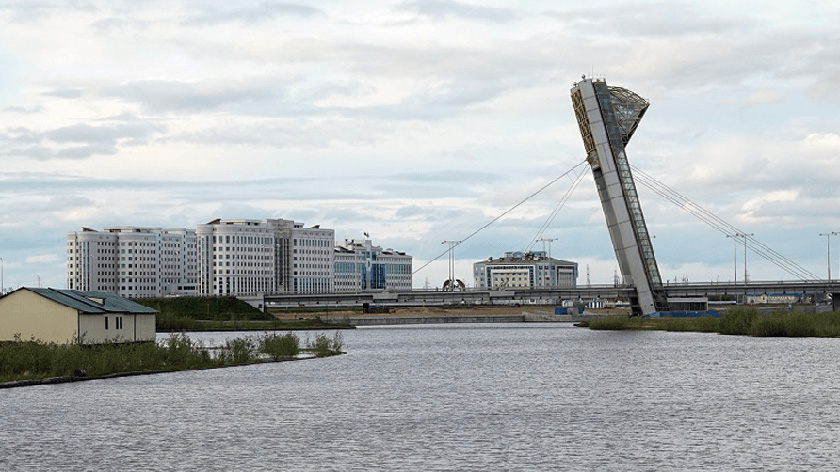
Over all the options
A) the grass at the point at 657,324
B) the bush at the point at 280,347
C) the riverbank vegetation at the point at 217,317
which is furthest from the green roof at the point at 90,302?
the grass at the point at 657,324

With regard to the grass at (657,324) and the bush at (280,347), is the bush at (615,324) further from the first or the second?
the bush at (280,347)

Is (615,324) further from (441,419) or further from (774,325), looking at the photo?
(441,419)

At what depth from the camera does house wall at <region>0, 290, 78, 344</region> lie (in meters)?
64.9

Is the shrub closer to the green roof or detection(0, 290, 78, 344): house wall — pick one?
the green roof

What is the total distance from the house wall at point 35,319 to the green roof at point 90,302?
0.44 metres

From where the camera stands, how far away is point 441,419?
1574 inches

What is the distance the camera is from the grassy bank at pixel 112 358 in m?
55.6

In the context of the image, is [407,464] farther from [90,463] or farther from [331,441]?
[90,463]

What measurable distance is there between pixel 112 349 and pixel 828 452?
41.8 meters

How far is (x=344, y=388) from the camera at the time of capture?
53.2 metres

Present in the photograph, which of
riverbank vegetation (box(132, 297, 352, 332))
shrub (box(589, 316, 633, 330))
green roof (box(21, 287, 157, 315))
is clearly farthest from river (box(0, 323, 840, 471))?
riverbank vegetation (box(132, 297, 352, 332))

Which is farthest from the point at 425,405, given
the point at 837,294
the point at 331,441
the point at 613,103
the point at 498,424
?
the point at 837,294

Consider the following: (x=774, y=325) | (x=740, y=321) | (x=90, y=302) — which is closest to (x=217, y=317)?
(x=740, y=321)

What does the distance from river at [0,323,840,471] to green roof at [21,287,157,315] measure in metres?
7.90
